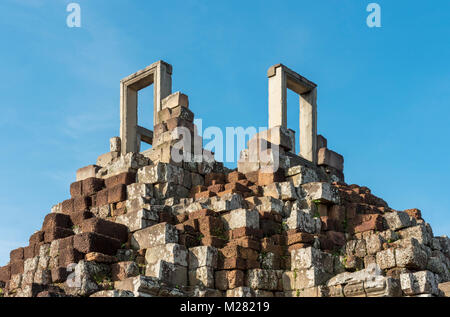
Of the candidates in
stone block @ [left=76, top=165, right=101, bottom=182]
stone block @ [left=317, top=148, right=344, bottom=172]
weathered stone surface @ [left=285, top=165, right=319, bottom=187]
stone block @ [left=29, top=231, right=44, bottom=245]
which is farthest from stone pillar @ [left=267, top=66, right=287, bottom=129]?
stone block @ [left=29, top=231, right=44, bottom=245]

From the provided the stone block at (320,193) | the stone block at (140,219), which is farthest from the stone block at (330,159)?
the stone block at (140,219)

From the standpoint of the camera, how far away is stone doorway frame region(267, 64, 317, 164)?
66.3 feet

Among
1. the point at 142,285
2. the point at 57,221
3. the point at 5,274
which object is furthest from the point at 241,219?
the point at 5,274

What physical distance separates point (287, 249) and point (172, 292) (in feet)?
9.48

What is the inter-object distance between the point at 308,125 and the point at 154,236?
7.56m

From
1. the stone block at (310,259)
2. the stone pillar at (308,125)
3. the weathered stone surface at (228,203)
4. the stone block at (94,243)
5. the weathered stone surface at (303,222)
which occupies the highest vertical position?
the stone pillar at (308,125)

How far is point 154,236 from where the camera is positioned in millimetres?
15555

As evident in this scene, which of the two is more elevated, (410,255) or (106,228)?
(106,228)

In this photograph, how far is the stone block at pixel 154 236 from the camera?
15320 millimetres

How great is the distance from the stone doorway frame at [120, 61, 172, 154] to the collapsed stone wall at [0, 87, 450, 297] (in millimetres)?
2122

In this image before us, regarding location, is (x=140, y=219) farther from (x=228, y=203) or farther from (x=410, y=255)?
(x=410, y=255)

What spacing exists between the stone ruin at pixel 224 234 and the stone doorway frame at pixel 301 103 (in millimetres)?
56

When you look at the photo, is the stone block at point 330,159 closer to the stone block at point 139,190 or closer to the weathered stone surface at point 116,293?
the stone block at point 139,190

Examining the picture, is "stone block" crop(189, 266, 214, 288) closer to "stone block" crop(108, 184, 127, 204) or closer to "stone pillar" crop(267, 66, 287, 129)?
"stone block" crop(108, 184, 127, 204)
